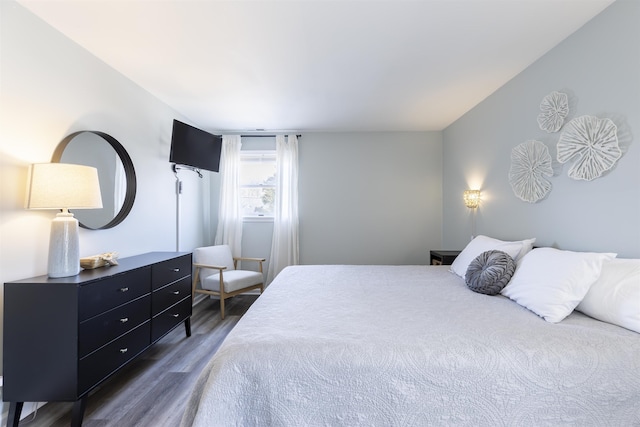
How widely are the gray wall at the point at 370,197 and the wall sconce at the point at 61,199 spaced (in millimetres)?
2905

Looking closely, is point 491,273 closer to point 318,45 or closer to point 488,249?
point 488,249

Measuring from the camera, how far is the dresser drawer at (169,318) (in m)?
2.40

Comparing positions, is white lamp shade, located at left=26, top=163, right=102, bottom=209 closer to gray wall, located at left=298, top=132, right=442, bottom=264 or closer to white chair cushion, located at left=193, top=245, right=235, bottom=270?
white chair cushion, located at left=193, top=245, right=235, bottom=270

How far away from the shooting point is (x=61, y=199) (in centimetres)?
176

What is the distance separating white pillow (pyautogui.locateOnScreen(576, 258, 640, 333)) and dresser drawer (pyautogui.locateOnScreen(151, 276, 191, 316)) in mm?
2904

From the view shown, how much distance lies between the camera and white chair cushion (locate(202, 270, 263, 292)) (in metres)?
3.50

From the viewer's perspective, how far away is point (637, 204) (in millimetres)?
1607

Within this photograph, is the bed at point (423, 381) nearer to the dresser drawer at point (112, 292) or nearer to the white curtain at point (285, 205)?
the dresser drawer at point (112, 292)

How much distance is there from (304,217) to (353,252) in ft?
3.03

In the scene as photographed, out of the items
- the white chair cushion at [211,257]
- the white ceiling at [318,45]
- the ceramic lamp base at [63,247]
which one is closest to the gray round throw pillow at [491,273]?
the white ceiling at [318,45]

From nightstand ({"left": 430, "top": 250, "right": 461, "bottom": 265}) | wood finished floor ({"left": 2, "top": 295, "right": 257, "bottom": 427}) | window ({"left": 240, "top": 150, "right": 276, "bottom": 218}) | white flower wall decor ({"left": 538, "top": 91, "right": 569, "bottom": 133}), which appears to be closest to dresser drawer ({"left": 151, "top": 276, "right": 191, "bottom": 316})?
wood finished floor ({"left": 2, "top": 295, "right": 257, "bottom": 427})

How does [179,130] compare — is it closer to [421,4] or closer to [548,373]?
[421,4]

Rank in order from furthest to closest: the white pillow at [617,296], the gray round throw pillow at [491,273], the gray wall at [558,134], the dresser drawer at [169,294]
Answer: the dresser drawer at [169,294] < the gray round throw pillow at [491,273] < the gray wall at [558,134] < the white pillow at [617,296]

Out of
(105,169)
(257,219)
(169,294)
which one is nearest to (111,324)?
(169,294)
